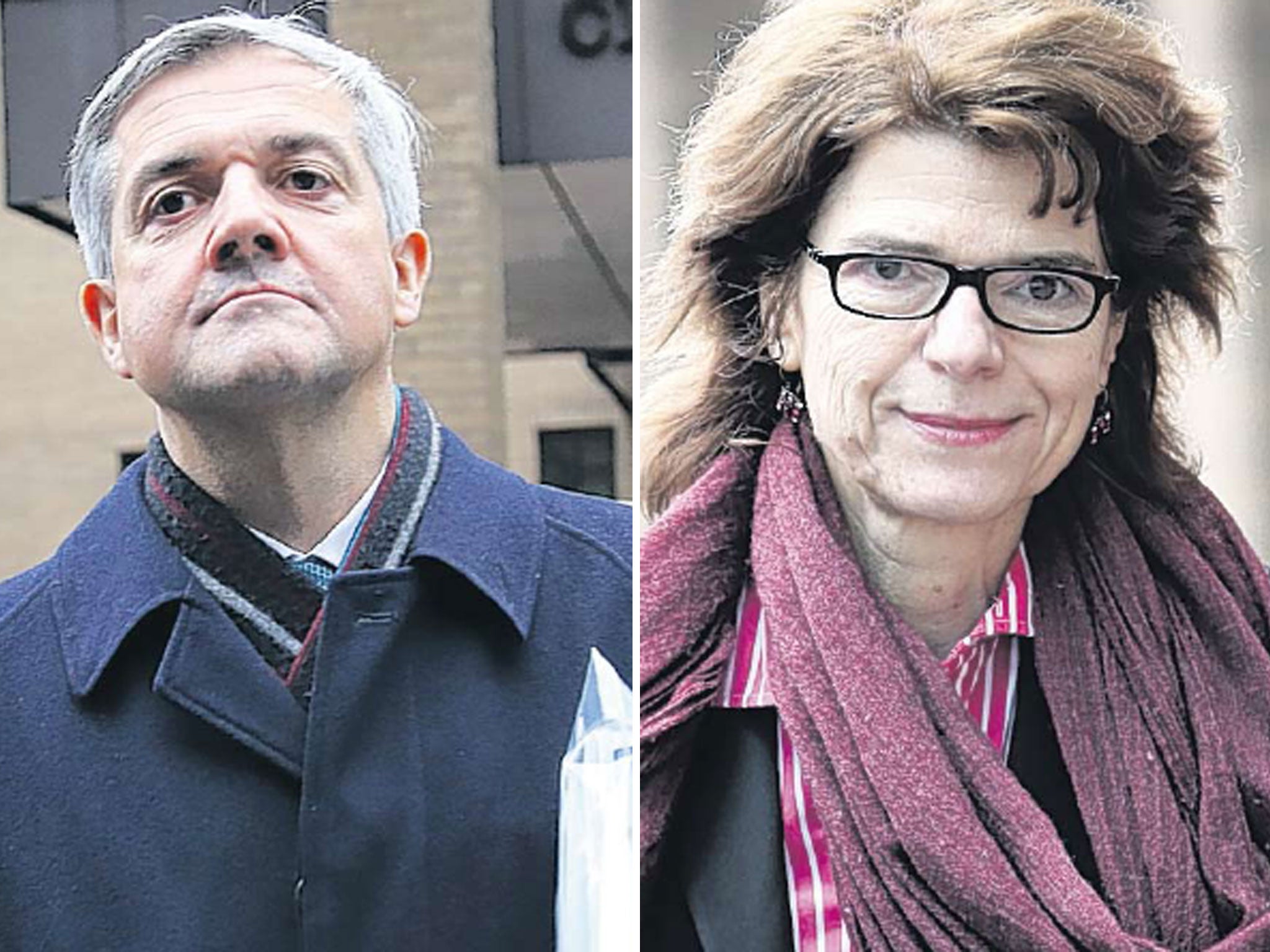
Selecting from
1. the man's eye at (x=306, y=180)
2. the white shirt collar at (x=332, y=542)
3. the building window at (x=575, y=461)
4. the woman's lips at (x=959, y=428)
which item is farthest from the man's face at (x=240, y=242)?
the woman's lips at (x=959, y=428)

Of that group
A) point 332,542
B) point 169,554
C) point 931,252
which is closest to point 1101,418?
point 931,252

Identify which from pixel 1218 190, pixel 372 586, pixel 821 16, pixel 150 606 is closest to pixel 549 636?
pixel 372 586

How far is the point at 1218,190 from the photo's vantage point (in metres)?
2.59

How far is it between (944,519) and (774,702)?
0.34 meters

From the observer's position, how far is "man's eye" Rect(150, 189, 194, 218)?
249 centimetres

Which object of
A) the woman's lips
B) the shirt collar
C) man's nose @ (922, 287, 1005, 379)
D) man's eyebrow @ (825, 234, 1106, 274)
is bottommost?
the shirt collar

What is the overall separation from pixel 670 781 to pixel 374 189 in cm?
91

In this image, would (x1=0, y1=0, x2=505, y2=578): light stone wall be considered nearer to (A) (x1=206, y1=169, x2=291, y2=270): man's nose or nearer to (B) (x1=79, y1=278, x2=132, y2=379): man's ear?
(B) (x1=79, y1=278, x2=132, y2=379): man's ear

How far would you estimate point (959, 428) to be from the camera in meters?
2.50

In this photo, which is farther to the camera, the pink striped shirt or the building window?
the building window

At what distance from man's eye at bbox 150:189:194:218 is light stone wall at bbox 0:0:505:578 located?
16 centimetres

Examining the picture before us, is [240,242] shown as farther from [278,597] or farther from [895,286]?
[895,286]

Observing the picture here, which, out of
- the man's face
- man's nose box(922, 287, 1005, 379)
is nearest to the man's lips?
the man's face

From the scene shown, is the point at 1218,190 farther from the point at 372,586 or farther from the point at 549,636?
the point at 372,586
